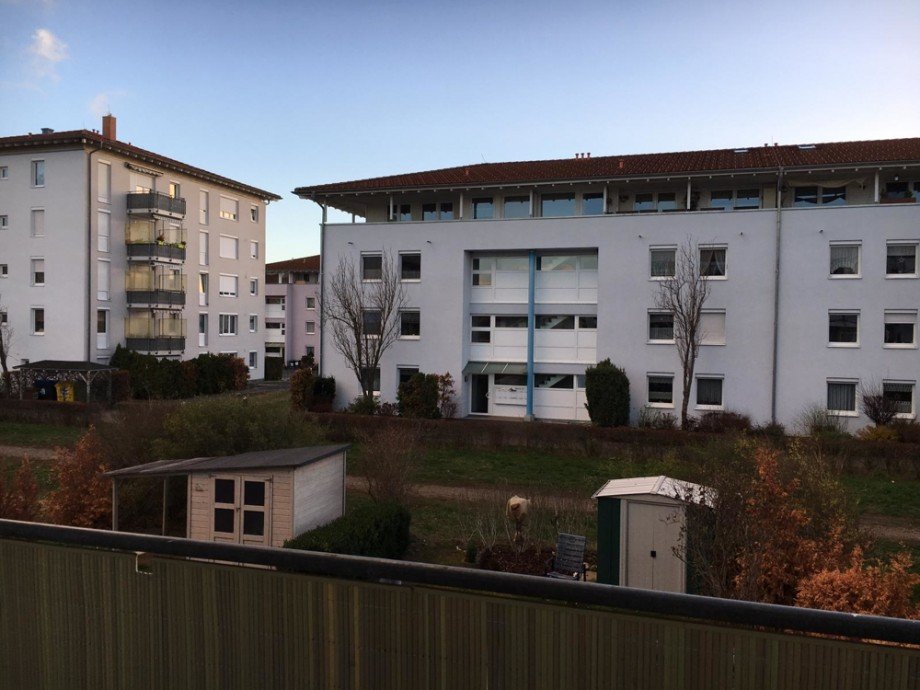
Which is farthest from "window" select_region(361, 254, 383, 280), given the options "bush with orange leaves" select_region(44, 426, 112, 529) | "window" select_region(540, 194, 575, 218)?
"bush with orange leaves" select_region(44, 426, 112, 529)

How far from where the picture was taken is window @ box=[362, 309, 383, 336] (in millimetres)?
29719

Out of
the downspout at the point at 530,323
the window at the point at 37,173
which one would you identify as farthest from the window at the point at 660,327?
the window at the point at 37,173

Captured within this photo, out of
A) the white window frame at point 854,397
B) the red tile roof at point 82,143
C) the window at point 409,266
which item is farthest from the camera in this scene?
the red tile roof at point 82,143

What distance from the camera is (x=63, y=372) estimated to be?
33.5m

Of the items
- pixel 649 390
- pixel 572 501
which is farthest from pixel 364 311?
pixel 572 501

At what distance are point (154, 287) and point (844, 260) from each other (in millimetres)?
34156

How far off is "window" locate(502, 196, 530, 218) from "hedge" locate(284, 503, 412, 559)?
818 inches

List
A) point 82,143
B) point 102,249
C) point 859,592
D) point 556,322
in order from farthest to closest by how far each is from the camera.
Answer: point 102,249
point 82,143
point 556,322
point 859,592

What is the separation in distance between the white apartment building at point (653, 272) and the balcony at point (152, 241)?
498 inches

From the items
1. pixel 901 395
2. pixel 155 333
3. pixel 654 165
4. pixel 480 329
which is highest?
pixel 654 165

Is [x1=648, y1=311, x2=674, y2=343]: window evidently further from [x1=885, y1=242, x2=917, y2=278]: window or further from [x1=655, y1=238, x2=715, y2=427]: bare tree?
[x1=885, y1=242, x2=917, y2=278]: window

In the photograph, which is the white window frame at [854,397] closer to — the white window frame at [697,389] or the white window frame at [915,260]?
the white window frame at [697,389]

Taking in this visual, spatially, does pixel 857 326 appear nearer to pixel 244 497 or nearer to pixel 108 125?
pixel 244 497

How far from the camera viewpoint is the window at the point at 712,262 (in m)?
27.0
